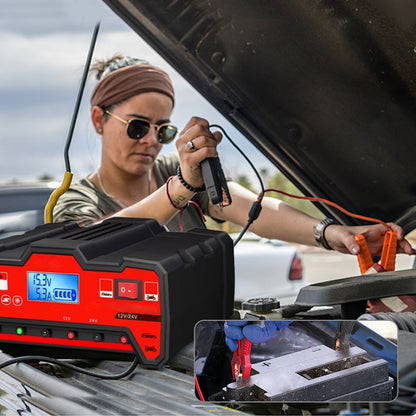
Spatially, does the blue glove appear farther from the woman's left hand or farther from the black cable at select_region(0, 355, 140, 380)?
the woman's left hand

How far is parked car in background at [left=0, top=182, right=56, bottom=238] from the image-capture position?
2.66 metres

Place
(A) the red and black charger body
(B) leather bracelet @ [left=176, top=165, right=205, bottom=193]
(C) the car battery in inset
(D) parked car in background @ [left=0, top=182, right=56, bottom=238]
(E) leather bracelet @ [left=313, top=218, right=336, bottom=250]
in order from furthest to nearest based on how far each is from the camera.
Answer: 1. (D) parked car in background @ [left=0, top=182, right=56, bottom=238]
2. (E) leather bracelet @ [left=313, top=218, right=336, bottom=250]
3. (B) leather bracelet @ [left=176, top=165, right=205, bottom=193]
4. (A) the red and black charger body
5. (C) the car battery in inset

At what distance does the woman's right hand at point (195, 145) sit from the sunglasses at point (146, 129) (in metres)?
0.35

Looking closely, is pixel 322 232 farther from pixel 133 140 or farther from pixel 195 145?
pixel 133 140

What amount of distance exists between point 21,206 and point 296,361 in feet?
7.91

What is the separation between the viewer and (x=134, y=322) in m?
0.78

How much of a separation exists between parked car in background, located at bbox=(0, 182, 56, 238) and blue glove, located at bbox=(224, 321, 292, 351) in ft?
6.95

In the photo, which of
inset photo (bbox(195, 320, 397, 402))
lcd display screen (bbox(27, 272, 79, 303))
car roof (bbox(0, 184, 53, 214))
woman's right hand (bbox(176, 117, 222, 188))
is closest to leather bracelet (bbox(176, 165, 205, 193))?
woman's right hand (bbox(176, 117, 222, 188))

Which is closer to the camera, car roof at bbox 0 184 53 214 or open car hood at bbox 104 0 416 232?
open car hood at bbox 104 0 416 232

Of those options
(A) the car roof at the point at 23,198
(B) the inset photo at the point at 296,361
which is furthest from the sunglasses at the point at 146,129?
(A) the car roof at the point at 23,198

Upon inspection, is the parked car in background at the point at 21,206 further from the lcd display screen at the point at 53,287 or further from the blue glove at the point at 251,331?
the blue glove at the point at 251,331

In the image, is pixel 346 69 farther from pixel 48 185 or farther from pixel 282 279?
pixel 282 279

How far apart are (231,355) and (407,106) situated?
28.7 inches

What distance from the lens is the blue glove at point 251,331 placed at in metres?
0.65
